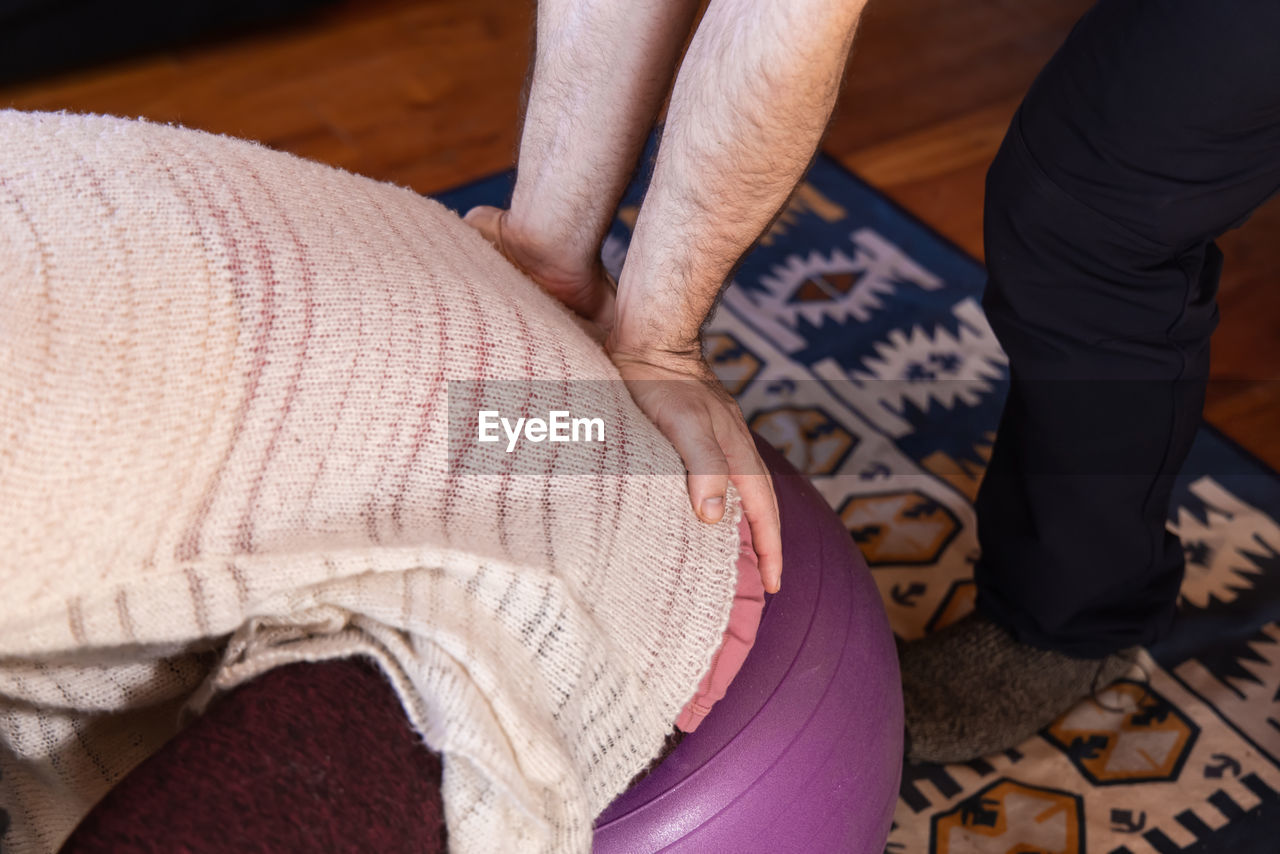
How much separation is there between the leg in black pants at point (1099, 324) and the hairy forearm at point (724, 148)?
236 mm

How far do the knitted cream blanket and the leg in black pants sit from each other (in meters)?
0.41

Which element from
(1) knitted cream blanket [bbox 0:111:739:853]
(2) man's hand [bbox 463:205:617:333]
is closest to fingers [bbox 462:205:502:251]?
(2) man's hand [bbox 463:205:617:333]

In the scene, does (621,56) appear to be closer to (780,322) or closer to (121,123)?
(121,123)

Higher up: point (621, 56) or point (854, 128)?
point (621, 56)

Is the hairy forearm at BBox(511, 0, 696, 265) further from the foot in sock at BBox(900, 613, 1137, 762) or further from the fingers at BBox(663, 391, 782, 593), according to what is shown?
the foot in sock at BBox(900, 613, 1137, 762)

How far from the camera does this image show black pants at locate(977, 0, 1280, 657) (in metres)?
0.79

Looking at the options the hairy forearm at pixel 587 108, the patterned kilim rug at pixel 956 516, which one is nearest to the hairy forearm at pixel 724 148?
the hairy forearm at pixel 587 108

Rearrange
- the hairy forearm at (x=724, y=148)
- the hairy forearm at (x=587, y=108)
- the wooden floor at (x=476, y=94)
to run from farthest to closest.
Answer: the wooden floor at (x=476, y=94) → the hairy forearm at (x=587, y=108) → the hairy forearm at (x=724, y=148)

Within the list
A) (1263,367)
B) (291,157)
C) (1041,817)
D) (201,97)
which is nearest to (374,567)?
(291,157)

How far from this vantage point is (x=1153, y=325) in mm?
917

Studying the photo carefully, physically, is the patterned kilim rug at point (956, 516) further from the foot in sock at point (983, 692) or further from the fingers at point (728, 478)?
the fingers at point (728, 478)

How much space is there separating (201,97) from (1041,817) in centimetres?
198

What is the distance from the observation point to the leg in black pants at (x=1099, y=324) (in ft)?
2.62

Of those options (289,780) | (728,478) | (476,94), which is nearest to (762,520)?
(728,478)
